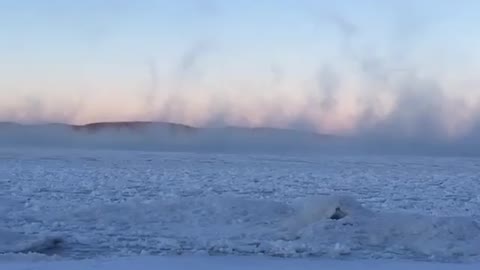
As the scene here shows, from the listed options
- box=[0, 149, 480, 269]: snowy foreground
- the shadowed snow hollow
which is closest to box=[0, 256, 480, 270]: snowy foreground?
box=[0, 149, 480, 269]: snowy foreground

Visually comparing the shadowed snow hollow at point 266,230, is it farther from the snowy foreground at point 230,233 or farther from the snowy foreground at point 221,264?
the snowy foreground at point 221,264

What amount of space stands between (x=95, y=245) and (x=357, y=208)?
13.6 feet

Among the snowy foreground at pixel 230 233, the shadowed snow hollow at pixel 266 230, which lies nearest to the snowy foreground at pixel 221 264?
the snowy foreground at pixel 230 233

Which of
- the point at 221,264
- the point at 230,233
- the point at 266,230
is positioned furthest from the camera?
the point at 266,230

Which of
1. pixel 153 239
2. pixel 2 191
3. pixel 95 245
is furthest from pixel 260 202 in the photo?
pixel 2 191

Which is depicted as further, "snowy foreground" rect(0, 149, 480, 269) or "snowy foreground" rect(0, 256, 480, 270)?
"snowy foreground" rect(0, 149, 480, 269)

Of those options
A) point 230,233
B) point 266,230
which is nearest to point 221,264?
point 230,233

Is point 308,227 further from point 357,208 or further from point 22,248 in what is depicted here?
point 22,248

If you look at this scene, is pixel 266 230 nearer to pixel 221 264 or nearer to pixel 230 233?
pixel 230 233

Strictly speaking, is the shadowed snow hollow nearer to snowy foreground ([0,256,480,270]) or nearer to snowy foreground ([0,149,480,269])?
snowy foreground ([0,149,480,269])

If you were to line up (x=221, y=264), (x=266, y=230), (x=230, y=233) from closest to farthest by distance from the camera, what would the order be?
(x=221, y=264) < (x=230, y=233) < (x=266, y=230)

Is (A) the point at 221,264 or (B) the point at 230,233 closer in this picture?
(A) the point at 221,264

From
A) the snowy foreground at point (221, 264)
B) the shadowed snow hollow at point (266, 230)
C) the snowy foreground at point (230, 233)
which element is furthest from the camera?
the shadowed snow hollow at point (266, 230)

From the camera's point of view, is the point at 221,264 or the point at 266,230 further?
the point at 266,230
